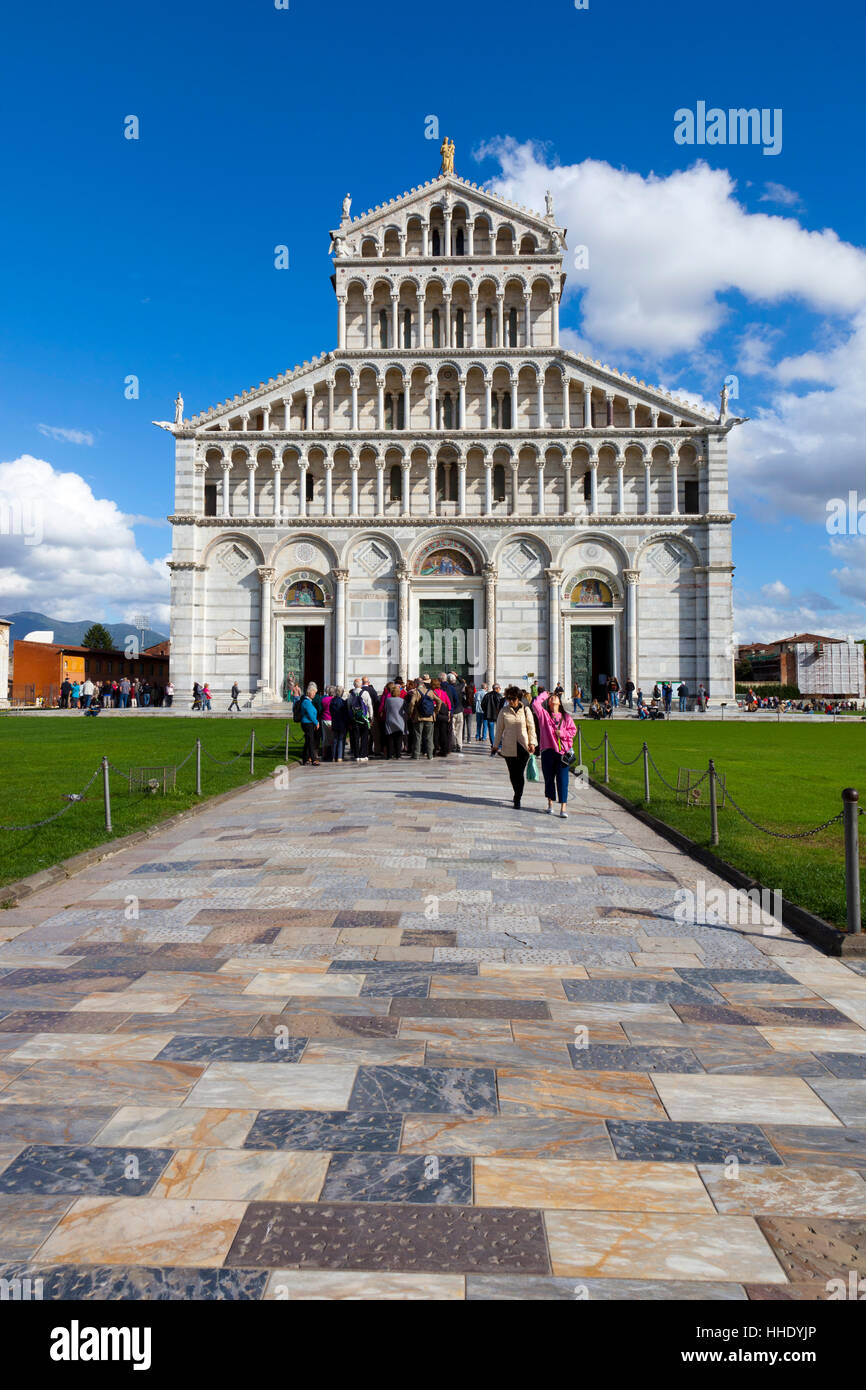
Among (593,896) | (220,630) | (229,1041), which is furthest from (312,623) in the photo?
(229,1041)

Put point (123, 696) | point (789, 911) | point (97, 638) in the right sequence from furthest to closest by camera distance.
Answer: point (97, 638) < point (123, 696) < point (789, 911)

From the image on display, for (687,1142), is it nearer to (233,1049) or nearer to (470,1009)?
(470,1009)

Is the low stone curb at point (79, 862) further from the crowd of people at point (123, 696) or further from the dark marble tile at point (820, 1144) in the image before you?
the crowd of people at point (123, 696)

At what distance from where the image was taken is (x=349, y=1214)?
3.28 metres

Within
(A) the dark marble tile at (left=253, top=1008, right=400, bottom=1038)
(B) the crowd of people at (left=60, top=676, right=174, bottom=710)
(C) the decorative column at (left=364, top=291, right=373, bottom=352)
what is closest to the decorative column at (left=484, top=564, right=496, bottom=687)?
(C) the decorative column at (left=364, top=291, right=373, bottom=352)

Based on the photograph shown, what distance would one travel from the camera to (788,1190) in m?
3.48

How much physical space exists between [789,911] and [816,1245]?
508 centimetres

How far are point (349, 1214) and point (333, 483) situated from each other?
4156 centimetres

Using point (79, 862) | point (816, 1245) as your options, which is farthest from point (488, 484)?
point (816, 1245)

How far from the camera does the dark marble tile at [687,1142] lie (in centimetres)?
373

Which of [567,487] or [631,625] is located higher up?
[567,487]

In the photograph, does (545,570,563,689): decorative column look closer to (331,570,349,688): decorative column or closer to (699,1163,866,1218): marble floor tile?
(331,570,349,688): decorative column

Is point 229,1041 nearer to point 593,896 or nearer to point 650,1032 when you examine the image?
point 650,1032

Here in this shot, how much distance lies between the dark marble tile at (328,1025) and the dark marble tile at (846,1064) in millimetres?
2363
